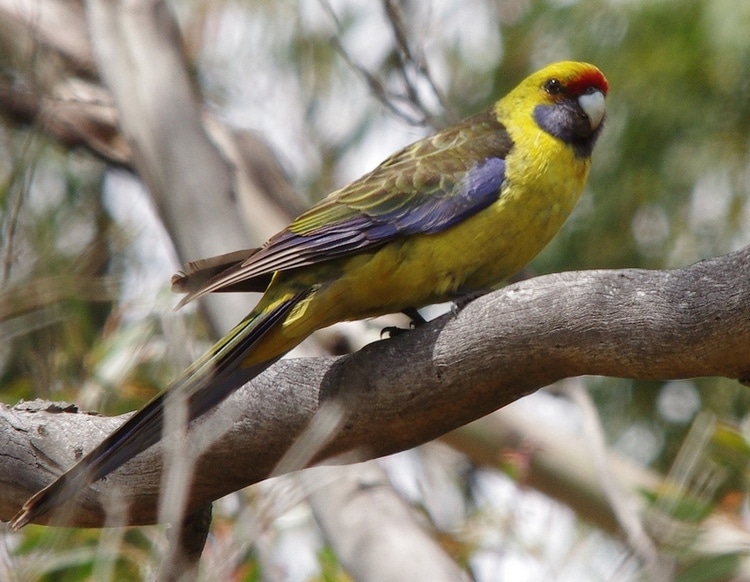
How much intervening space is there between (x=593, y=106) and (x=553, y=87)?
171 millimetres

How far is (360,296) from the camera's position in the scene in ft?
10.1

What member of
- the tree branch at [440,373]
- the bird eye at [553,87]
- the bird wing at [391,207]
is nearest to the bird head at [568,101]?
the bird eye at [553,87]

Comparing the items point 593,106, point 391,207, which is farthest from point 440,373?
point 593,106

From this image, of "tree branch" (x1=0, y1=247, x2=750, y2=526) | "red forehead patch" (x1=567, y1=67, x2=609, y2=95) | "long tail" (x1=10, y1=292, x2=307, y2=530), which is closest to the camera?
"tree branch" (x1=0, y1=247, x2=750, y2=526)

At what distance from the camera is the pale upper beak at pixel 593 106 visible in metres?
3.62

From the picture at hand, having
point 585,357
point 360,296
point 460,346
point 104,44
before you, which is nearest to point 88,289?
point 104,44

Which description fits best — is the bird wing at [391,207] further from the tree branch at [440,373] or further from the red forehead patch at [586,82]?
the red forehead patch at [586,82]

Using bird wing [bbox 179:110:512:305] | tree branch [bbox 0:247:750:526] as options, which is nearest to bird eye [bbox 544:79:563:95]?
bird wing [bbox 179:110:512:305]

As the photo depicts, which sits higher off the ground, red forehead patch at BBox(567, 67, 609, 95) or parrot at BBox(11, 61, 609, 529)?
red forehead patch at BBox(567, 67, 609, 95)

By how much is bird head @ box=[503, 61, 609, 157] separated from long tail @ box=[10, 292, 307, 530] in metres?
1.12

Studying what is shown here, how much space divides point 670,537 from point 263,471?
49.8 inches

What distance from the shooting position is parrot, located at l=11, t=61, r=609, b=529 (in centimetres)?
295

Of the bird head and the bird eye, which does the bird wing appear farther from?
the bird eye

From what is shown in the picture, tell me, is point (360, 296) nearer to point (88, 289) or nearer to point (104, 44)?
point (88, 289)
